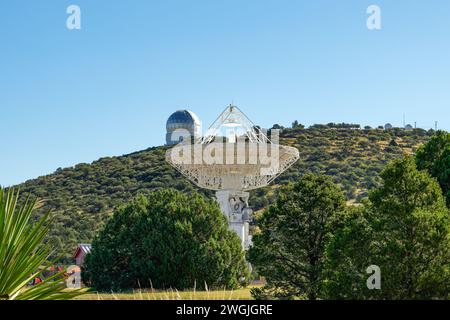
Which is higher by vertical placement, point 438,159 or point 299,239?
point 438,159

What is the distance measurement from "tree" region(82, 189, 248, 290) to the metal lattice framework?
2.07 meters

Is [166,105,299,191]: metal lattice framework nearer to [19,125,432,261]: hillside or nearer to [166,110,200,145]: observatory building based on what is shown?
[19,125,432,261]: hillside

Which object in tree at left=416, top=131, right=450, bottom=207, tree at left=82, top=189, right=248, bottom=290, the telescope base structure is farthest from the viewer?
the telescope base structure

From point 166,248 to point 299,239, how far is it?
1578 centimetres

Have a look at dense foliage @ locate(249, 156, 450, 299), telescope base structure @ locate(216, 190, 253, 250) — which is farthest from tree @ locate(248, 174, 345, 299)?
telescope base structure @ locate(216, 190, 253, 250)

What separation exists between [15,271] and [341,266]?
21384mm

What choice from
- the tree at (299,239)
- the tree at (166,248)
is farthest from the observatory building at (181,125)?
the tree at (299,239)

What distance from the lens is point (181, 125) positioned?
167 meters

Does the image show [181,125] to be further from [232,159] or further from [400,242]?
[400,242]

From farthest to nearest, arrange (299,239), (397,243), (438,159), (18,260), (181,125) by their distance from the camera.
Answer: (181,125) < (438,159) < (299,239) < (397,243) < (18,260)

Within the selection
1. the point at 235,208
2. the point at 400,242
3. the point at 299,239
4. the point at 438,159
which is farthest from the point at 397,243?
the point at 235,208

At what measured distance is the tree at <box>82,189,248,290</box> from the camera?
50.1 metres
